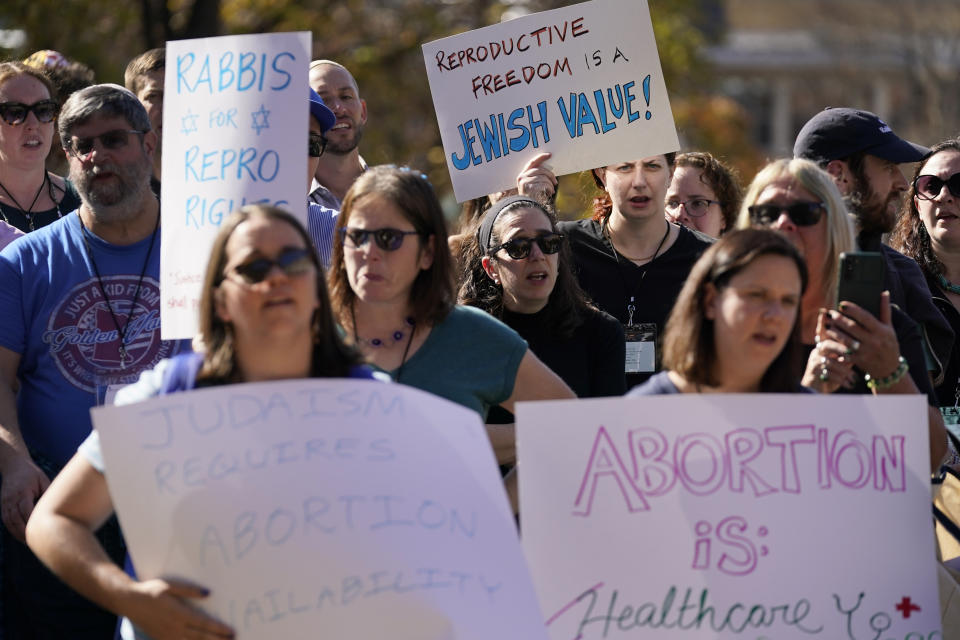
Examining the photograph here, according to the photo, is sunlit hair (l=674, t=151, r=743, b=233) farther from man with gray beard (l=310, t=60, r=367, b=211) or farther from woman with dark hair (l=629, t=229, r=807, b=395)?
woman with dark hair (l=629, t=229, r=807, b=395)

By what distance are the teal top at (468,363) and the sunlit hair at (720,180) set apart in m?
2.37

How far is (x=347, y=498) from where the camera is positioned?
3.04 m

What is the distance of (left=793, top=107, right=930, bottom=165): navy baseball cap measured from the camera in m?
4.92

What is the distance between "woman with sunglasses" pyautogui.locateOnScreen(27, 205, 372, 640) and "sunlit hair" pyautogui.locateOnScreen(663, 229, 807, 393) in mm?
830

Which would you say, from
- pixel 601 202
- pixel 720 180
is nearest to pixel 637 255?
pixel 601 202

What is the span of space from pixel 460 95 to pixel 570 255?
36.2 inches

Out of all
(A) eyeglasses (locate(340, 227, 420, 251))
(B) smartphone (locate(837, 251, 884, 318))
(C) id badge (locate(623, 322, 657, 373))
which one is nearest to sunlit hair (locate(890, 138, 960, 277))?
(C) id badge (locate(623, 322, 657, 373))

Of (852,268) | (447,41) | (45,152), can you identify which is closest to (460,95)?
(447,41)

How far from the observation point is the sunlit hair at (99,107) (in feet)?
14.3

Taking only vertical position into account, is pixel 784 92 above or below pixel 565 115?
above

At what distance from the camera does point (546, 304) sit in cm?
466

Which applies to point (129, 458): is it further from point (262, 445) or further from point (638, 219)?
point (638, 219)

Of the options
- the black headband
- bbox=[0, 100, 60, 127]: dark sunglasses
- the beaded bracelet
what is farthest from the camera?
bbox=[0, 100, 60, 127]: dark sunglasses

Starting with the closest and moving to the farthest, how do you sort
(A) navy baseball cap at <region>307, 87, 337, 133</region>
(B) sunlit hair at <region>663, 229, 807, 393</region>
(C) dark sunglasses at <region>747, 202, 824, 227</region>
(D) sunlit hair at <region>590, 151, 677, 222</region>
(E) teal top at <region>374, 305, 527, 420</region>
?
1. (B) sunlit hair at <region>663, 229, 807, 393</region>
2. (E) teal top at <region>374, 305, 527, 420</region>
3. (C) dark sunglasses at <region>747, 202, 824, 227</region>
4. (A) navy baseball cap at <region>307, 87, 337, 133</region>
5. (D) sunlit hair at <region>590, 151, 677, 222</region>
